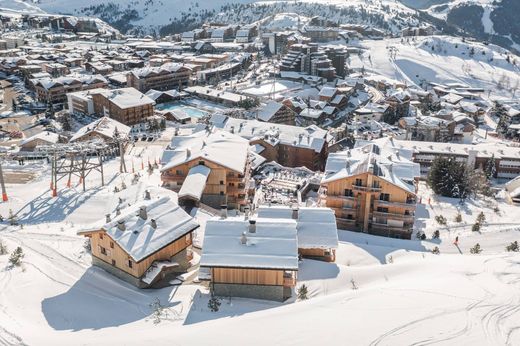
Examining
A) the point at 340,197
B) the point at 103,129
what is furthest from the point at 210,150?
the point at 103,129

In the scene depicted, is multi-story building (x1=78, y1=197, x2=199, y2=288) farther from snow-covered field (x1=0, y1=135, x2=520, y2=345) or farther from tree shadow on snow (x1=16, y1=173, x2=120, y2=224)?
tree shadow on snow (x1=16, y1=173, x2=120, y2=224)

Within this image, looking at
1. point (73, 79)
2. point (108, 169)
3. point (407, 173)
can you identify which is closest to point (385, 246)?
point (407, 173)

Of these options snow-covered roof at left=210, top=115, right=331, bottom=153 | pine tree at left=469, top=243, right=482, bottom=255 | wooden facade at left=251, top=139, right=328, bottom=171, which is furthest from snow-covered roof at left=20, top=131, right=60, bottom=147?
pine tree at left=469, top=243, right=482, bottom=255

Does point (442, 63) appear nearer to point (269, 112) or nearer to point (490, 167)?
point (269, 112)

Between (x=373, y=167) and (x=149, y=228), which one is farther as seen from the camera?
(x=373, y=167)

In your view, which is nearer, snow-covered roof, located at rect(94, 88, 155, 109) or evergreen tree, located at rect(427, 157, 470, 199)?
evergreen tree, located at rect(427, 157, 470, 199)

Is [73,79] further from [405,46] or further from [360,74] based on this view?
[405,46]
